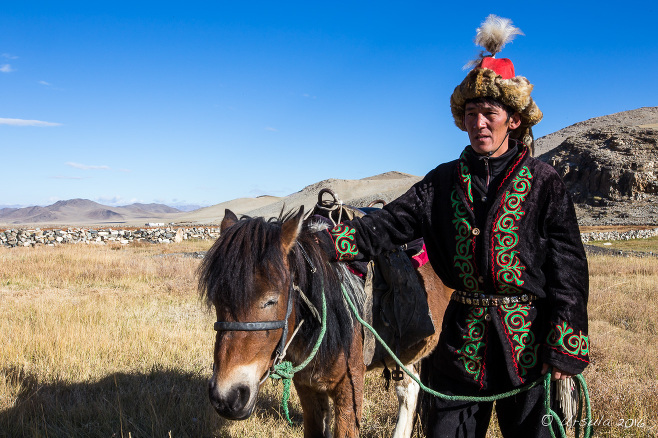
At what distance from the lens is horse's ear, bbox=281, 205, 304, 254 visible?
184 centimetres

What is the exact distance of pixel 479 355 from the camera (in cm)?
185

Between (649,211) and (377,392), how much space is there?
1699 inches

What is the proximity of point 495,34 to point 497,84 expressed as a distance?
0.42 metres

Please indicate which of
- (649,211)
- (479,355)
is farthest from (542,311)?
(649,211)

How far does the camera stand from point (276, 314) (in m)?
1.80

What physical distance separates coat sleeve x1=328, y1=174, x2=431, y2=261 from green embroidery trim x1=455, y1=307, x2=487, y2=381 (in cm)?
54

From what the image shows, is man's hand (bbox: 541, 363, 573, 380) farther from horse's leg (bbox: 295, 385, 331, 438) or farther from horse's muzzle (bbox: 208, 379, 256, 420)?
horse's leg (bbox: 295, 385, 331, 438)

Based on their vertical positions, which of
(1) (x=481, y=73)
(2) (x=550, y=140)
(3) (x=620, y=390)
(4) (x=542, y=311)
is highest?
(2) (x=550, y=140)

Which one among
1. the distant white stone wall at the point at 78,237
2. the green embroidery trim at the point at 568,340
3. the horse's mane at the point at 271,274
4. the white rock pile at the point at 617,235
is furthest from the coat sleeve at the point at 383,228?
the white rock pile at the point at 617,235

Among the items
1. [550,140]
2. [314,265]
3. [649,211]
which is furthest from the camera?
[550,140]

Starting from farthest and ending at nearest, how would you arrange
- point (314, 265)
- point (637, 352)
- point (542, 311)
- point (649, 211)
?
point (649, 211) → point (637, 352) → point (314, 265) → point (542, 311)

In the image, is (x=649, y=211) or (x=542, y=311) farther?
(x=649, y=211)

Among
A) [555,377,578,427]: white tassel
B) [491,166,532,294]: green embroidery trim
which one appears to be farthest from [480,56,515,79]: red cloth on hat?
[555,377,578,427]: white tassel

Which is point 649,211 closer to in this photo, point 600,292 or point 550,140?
point 600,292
